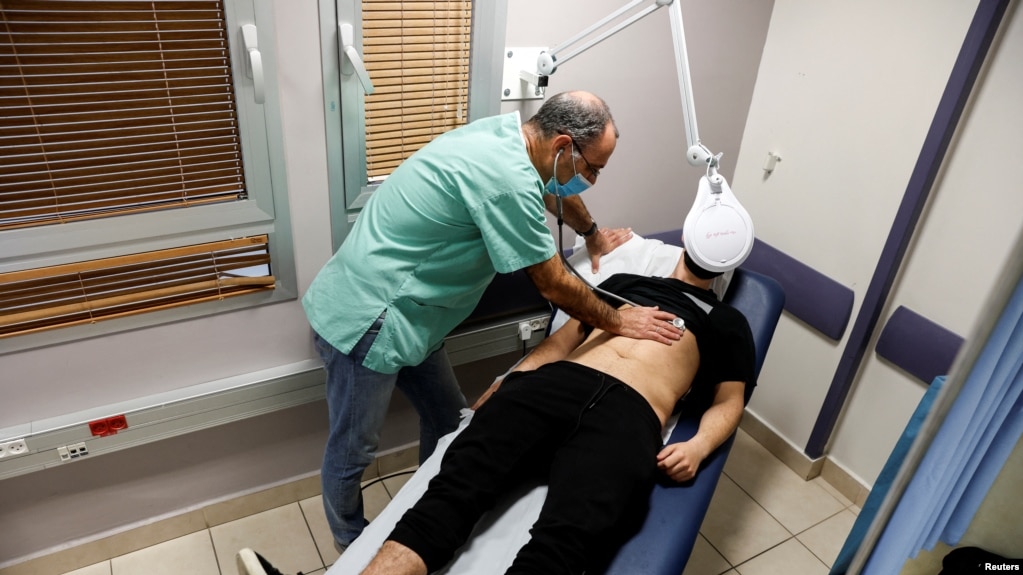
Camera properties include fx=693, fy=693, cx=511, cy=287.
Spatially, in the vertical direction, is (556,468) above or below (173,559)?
above

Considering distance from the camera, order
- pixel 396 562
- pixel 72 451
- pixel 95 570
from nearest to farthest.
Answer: pixel 396 562, pixel 72 451, pixel 95 570

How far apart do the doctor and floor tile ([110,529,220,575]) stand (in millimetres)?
578

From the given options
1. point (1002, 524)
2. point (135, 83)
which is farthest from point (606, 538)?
point (135, 83)

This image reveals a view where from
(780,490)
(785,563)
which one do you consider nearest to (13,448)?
(785,563)

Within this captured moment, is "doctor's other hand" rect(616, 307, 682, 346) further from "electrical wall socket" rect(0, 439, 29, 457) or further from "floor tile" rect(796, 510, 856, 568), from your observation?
"electrical wall socket" rect(0, 439, 29, 457)

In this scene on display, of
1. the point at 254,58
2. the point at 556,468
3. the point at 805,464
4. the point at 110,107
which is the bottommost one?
the point at 805,464

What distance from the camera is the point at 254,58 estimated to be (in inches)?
63.2

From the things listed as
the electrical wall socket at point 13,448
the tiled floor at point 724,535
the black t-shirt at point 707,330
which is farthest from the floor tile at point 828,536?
the electrical wall socket at point 13,448

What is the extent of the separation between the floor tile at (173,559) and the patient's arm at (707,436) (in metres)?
1.42

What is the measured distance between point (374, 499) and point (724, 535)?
1.22 m

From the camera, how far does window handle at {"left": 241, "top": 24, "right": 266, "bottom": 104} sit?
5.28 ft

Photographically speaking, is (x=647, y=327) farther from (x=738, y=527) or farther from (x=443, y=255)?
(x=738, y=527)

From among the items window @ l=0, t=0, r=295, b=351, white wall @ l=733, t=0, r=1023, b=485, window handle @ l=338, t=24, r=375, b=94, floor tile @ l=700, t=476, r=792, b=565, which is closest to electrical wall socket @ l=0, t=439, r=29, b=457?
window @ l=0, t=0, r=295, b=351

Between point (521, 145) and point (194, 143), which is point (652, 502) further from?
point (194, 143)
